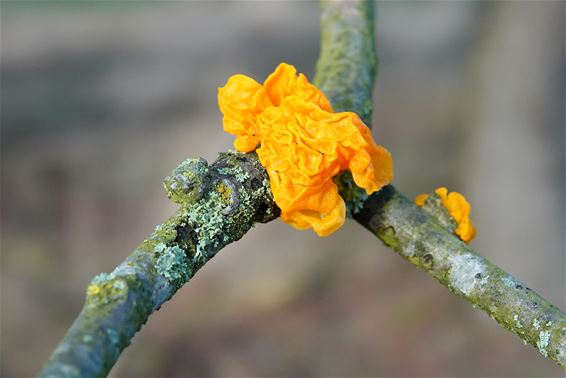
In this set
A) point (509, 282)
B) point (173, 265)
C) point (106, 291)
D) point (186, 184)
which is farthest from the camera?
point (509, 282)

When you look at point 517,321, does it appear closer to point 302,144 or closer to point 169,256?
point 302,144

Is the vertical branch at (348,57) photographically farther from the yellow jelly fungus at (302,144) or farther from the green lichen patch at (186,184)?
the green lichen patch at (186,184)

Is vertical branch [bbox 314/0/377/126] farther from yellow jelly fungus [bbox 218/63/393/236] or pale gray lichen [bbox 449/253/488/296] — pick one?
pale gray lichen [bbox 449/253/488/296]

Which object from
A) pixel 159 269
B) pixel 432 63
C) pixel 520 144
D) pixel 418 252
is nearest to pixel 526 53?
pixel 520 144

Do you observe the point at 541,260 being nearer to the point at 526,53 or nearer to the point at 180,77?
the point at 526,53

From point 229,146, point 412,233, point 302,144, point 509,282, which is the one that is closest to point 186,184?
point 302,144

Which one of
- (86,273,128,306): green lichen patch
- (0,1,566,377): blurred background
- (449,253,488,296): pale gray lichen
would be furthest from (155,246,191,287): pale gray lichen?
(0,1,566,377): blurred background
